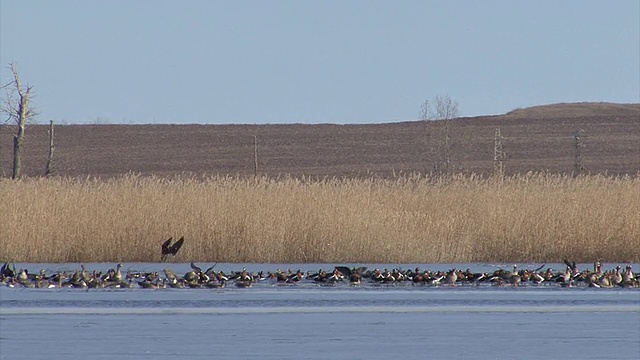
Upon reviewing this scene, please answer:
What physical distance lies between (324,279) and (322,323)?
3.06 m

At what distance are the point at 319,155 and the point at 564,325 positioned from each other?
51580 millimetres

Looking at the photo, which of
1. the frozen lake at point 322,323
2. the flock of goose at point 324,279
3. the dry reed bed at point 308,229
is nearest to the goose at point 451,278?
the flock of goose at point 324,279

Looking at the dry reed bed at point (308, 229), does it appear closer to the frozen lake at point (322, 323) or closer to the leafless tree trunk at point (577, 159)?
the frozen lake at point (322, 323)

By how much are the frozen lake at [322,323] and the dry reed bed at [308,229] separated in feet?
10.7

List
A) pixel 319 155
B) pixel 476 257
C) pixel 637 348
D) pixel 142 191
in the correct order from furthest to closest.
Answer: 1. pixel 319 155
2. pixel 142 191
3. pixel 476 257
4. pixel 637 348

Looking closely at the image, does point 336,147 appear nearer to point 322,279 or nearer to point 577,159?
point 577,159

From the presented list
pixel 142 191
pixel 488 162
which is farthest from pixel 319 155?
pixel 142 191

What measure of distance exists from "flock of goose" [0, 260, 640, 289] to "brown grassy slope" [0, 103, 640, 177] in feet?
111

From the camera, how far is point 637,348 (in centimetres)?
743

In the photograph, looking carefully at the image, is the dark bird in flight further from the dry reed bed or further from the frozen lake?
the frozen lake

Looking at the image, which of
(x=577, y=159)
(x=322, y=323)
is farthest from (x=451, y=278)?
(x=577, y=159)

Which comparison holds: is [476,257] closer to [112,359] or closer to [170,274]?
[170,274]

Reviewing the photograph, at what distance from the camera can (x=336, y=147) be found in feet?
204

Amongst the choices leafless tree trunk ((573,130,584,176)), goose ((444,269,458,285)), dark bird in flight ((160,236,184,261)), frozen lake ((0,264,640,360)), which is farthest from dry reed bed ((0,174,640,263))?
leafless tree trunk ((573,130,584,176))
